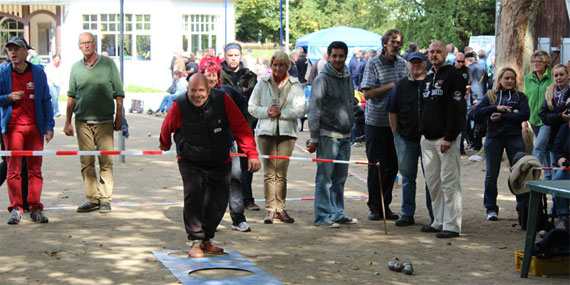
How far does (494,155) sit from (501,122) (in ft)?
1.30

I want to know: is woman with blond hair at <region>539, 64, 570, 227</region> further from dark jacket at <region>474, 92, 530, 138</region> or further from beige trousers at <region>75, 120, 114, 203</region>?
beige trousers at <region>75, 120, 114, 203</region>

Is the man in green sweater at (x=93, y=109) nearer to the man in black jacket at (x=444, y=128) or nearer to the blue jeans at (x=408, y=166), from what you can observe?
the blue jeans at (x=408, y=166)

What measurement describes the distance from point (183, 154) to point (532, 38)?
924cm

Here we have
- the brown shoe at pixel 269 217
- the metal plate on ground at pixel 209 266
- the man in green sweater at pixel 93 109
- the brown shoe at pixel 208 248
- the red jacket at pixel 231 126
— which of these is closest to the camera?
the metal plate on ground at pixel 209 266

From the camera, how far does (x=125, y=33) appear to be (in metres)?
38.1

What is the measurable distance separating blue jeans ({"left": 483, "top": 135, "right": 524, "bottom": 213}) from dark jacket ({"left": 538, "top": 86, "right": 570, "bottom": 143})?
400 millimetres

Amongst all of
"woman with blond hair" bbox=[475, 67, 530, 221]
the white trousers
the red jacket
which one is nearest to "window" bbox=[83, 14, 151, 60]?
"woman with blond hair" bbox=[475, 67, 530, 221]

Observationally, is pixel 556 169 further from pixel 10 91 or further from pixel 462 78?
pixel 10 91

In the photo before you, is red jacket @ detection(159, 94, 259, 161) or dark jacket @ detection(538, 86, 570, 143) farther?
dark jacket @ detection(538, 86, 570, 143)

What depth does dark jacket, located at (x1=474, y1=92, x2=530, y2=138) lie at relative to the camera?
942cm

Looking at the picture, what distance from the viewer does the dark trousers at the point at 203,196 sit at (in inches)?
296

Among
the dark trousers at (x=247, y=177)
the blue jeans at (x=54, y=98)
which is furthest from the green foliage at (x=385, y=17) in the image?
the dark trousers at (x=247, y=177)

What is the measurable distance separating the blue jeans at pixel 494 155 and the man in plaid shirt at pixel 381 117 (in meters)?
1.07

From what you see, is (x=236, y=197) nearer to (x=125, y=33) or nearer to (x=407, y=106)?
(x=407, y=106)
